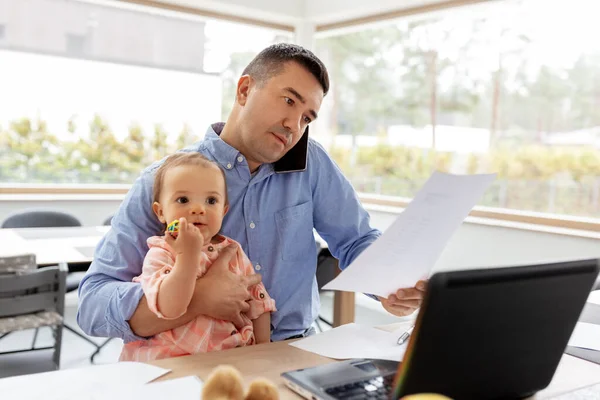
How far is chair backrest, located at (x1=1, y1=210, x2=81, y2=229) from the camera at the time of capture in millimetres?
3799

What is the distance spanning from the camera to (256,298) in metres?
1.49

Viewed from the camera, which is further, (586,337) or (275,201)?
(275,201)

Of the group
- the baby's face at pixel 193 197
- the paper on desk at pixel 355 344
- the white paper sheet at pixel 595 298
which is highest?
the baby's face at pixel 193 197

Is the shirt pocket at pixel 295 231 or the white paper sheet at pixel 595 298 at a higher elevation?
the shirt pocket at pixel 295 231

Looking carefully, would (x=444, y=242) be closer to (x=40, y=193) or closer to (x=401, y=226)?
(x=401, y=226)

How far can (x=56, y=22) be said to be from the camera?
4875 millimetres

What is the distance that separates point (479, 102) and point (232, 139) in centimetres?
353

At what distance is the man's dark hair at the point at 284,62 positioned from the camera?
1591mm

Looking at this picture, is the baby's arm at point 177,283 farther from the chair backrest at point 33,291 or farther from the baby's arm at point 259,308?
the chair backrest at point 33,291

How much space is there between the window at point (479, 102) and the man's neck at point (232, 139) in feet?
9.86

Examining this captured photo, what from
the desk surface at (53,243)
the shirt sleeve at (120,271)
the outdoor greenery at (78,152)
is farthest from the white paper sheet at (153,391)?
the outdoor greenery at (78,152)

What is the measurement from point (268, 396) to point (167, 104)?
4969mm

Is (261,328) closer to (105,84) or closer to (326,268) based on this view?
(326,268)

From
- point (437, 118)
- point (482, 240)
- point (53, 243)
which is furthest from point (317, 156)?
point (437, 118)
